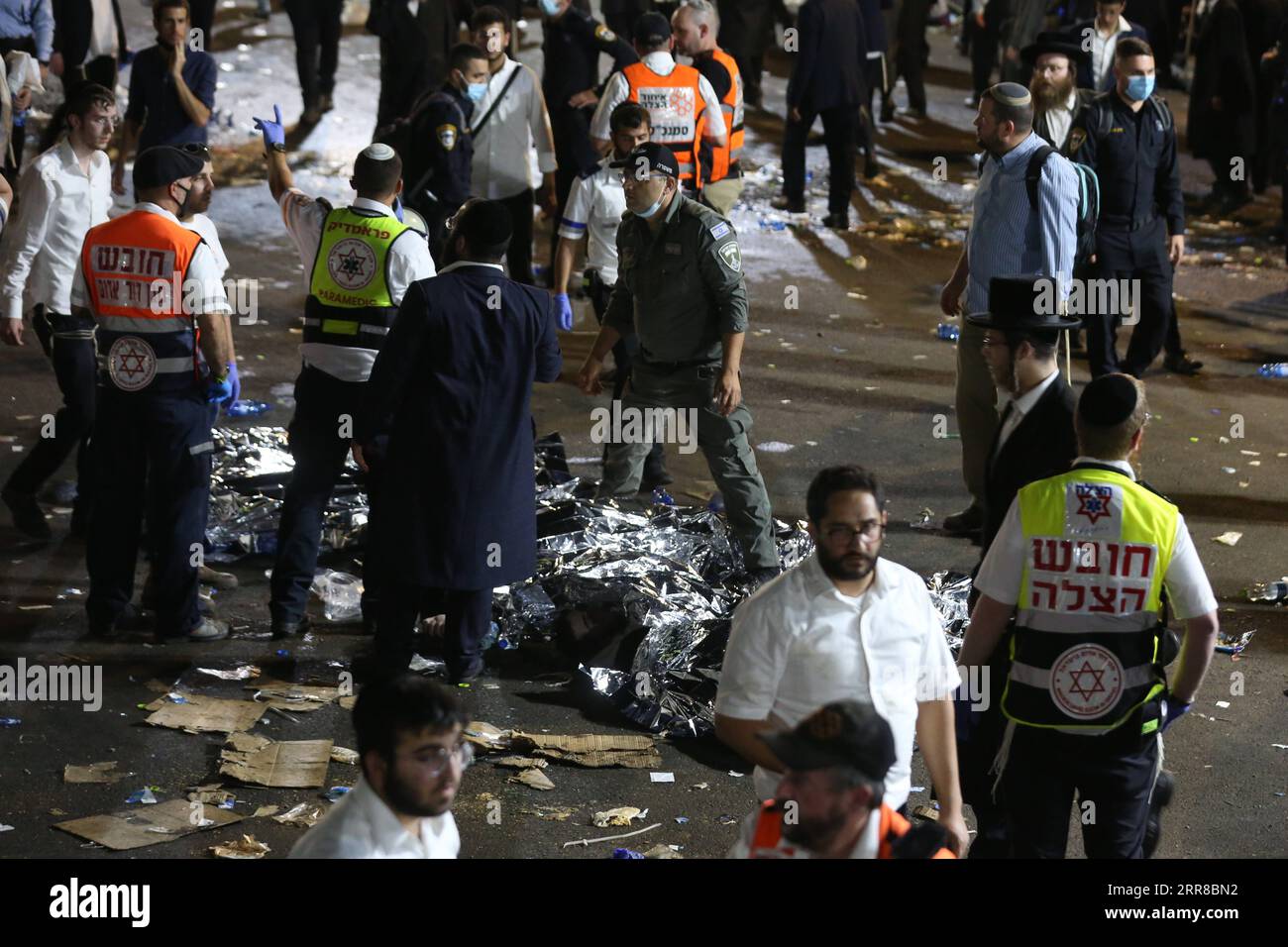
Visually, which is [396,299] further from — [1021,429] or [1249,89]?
[1249,89]

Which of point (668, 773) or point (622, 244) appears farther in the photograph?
point (622, 244)

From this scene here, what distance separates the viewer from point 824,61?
47.2 ft

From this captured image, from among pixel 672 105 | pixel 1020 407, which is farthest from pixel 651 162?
pixel 672 105

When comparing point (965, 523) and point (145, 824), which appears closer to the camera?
point (145, 824)

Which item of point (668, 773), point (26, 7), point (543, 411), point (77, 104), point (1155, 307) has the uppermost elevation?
point (26, 7)

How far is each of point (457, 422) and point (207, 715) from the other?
144 centimetres

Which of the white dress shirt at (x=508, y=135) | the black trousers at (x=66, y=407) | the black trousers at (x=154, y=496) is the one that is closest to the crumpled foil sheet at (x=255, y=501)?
the black trousers at (x=66, y=407)

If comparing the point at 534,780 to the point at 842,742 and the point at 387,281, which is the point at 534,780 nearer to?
the point at 387,281

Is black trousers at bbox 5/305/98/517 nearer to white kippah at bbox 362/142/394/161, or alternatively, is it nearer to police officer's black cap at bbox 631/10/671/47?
white kippah at bbox 362/142/394/161

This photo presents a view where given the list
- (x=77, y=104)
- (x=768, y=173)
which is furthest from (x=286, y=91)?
(x=77, y=104)

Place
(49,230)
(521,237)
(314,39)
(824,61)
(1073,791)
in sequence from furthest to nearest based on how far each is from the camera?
1. (314,39)
2. (824,61)
3. (521,237)
4. (49,230)
5. (1073,791)

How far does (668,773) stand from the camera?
19.5ft

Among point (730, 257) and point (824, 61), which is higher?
point (824, 61)
